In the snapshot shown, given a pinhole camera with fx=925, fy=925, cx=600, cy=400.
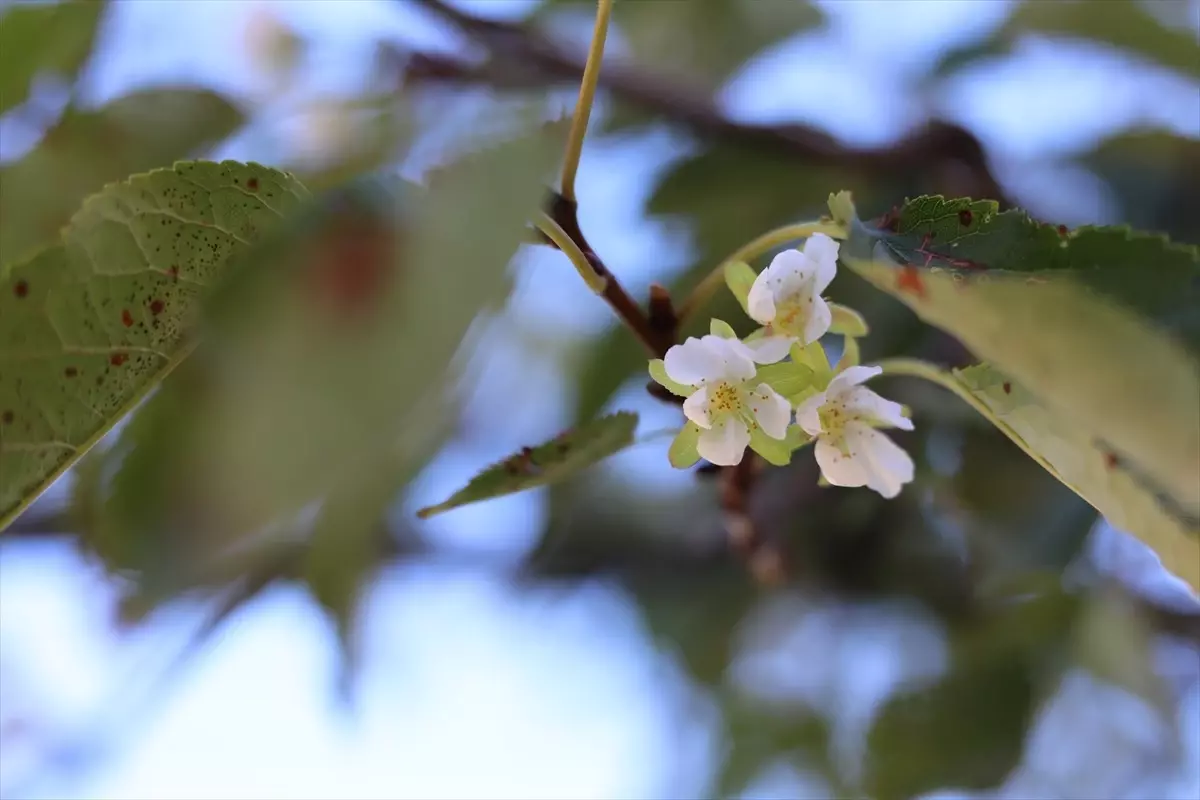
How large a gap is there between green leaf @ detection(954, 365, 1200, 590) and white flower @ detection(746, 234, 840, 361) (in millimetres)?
80

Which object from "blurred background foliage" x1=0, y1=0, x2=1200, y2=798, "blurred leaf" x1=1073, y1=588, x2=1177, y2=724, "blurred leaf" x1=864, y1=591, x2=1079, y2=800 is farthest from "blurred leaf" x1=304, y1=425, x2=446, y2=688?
"blurred leaf" x1=1073, y1=588, x2=1177, y2=724

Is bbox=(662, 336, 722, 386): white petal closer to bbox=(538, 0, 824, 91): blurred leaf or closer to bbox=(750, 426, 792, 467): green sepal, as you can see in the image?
bbox=(750, 426, 792, 467): green sepal

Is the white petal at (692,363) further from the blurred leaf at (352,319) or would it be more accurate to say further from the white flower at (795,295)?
the blurred leaf at (352,319)

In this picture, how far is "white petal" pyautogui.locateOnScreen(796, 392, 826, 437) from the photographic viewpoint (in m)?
0.37

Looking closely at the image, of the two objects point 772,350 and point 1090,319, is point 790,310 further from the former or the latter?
point 1090,319

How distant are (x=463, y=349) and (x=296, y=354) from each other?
0.05m

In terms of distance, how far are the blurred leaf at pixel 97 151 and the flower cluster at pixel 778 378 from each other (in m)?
0.35

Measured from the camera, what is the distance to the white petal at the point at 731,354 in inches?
14.8

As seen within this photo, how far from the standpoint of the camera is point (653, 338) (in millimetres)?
439

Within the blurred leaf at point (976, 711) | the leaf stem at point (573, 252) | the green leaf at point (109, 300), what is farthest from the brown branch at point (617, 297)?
the blurred leaf at point (976, 711)

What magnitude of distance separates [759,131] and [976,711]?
0.51 meters

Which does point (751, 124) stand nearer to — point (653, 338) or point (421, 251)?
point (653, 338)

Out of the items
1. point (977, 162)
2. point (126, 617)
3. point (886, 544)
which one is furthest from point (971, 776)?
point (126, 617)

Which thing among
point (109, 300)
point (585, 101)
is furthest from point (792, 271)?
point (109, 300)
